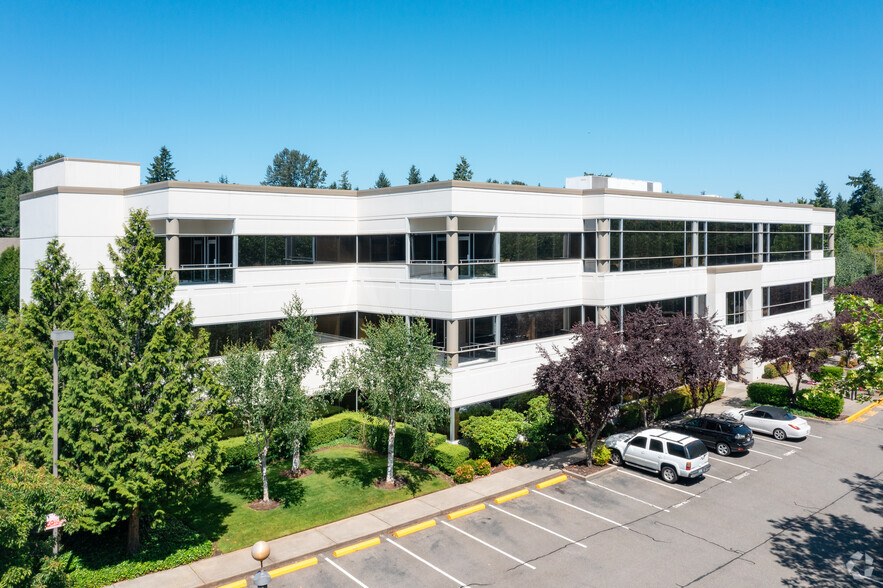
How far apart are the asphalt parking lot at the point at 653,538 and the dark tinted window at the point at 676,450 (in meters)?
1.24

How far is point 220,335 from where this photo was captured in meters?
26.5

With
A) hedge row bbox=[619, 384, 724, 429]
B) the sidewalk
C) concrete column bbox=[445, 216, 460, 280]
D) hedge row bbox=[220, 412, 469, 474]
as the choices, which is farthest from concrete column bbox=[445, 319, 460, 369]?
hedge row bbox=[619, 384, 724, 429]

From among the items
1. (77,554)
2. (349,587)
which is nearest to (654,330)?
(349,587)

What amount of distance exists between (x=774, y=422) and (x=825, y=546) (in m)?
12.3

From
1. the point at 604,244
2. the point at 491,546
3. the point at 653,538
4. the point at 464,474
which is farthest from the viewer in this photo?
the point at 604,244

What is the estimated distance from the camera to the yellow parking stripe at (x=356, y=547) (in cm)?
1955

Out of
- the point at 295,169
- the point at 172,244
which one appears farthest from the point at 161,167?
the point at 172,244

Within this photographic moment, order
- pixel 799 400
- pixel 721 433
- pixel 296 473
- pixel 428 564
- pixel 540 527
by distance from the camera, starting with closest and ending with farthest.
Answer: pixel 428 564, pixel 540 527, pixel 296 473, pixel 721 433, pixel 799 400

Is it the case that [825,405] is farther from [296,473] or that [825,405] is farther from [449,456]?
[296,473]

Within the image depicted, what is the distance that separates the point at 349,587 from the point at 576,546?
706 cm

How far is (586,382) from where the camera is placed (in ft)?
84.1

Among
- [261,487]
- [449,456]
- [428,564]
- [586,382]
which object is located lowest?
[428,564]

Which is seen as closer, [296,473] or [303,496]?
[303,496]

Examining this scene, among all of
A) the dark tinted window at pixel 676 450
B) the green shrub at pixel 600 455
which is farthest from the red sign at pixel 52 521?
the dark tinted window at pixel 676 450
